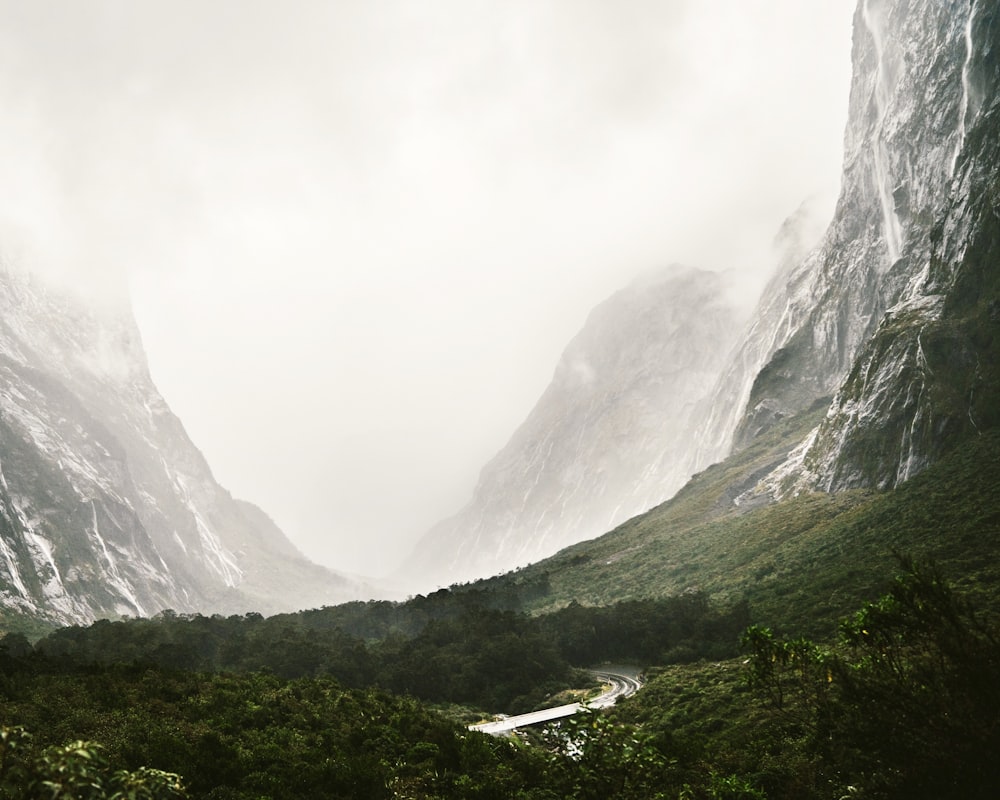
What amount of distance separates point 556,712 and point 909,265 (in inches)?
4633

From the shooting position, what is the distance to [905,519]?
73938 mm

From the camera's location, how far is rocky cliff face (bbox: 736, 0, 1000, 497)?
86.8m

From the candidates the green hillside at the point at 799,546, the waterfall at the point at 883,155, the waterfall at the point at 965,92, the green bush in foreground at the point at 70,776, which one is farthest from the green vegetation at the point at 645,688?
the waterfall at the point at 883,155

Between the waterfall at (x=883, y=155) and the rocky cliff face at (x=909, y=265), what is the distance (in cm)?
51

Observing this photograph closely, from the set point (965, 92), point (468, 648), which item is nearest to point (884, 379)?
point (965, 92)

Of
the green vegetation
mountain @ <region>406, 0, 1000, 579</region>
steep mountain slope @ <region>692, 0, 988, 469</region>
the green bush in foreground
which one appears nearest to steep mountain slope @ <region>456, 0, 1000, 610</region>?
mountain @ <region>406, 0, 1000, 579</region>

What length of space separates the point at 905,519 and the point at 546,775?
67.6 m

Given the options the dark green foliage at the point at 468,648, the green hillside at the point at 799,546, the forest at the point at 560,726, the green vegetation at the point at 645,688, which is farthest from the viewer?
the dark green foliage at the point at 468,648

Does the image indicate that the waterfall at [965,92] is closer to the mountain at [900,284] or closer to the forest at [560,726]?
the mountain at [900,284]

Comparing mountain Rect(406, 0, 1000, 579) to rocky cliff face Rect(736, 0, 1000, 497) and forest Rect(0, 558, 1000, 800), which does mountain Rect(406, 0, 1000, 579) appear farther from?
forest Rect(0, 558, 1000, 800)

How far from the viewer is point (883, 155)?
143m

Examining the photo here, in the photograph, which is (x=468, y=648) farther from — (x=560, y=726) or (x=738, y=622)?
(x=560, y=726)

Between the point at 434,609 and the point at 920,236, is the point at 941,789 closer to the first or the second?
the point at 434,609

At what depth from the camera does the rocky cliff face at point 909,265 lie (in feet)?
285
